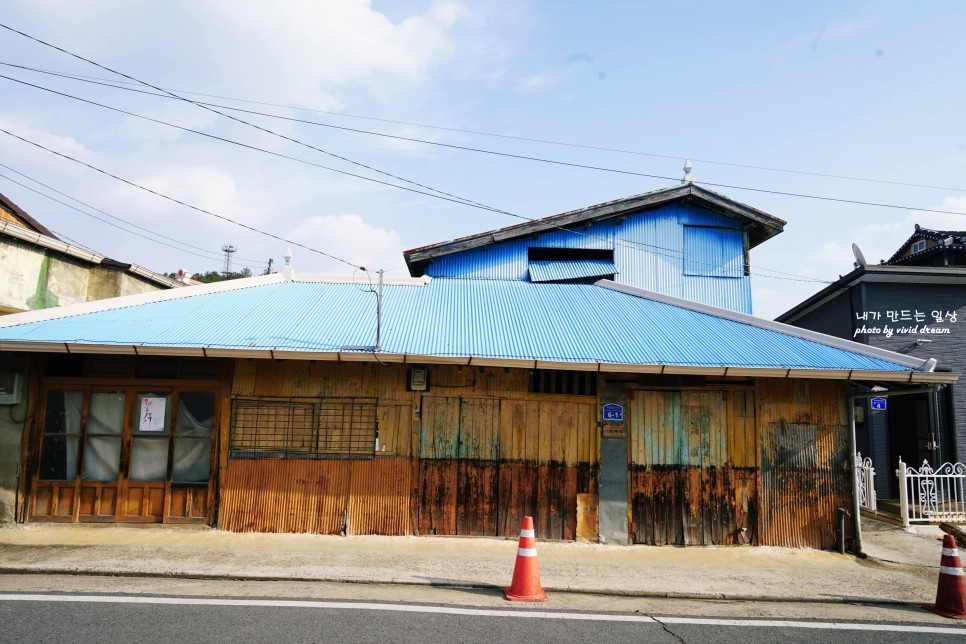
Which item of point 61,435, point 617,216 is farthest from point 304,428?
point 617,216

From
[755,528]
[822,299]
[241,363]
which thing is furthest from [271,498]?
[822,299]

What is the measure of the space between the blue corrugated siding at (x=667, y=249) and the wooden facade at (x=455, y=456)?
227 inches

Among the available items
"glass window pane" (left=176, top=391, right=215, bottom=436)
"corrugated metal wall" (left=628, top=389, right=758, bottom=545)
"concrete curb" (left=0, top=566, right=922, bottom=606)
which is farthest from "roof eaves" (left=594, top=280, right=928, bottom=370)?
"glass window pane" (left=176, top=391, right=215, bottom=436)

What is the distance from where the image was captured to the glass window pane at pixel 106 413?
1009 cm

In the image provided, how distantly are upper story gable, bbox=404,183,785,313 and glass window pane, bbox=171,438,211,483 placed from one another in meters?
6.46

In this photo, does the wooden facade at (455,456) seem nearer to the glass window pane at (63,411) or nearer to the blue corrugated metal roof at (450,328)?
the glass window pane at (63,411)

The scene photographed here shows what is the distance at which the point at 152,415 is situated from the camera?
33.2 ft

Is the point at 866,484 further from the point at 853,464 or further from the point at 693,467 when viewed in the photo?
the point at 693,467

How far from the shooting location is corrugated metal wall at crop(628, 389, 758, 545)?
32.7ft

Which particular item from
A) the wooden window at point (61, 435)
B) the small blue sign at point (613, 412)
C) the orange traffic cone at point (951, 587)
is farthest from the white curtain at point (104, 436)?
the orange traffic cone at point (951, 587)

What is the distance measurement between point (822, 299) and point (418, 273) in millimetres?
10857

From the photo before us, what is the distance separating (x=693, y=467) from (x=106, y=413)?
375 inches

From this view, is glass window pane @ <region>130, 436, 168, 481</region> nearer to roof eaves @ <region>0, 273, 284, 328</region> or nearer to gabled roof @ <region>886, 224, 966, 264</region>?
roof eaves @ <region>0, 273, 284, 328</region>

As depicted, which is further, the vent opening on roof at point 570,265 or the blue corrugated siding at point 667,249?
the blue corrugated siding at point 667,249
